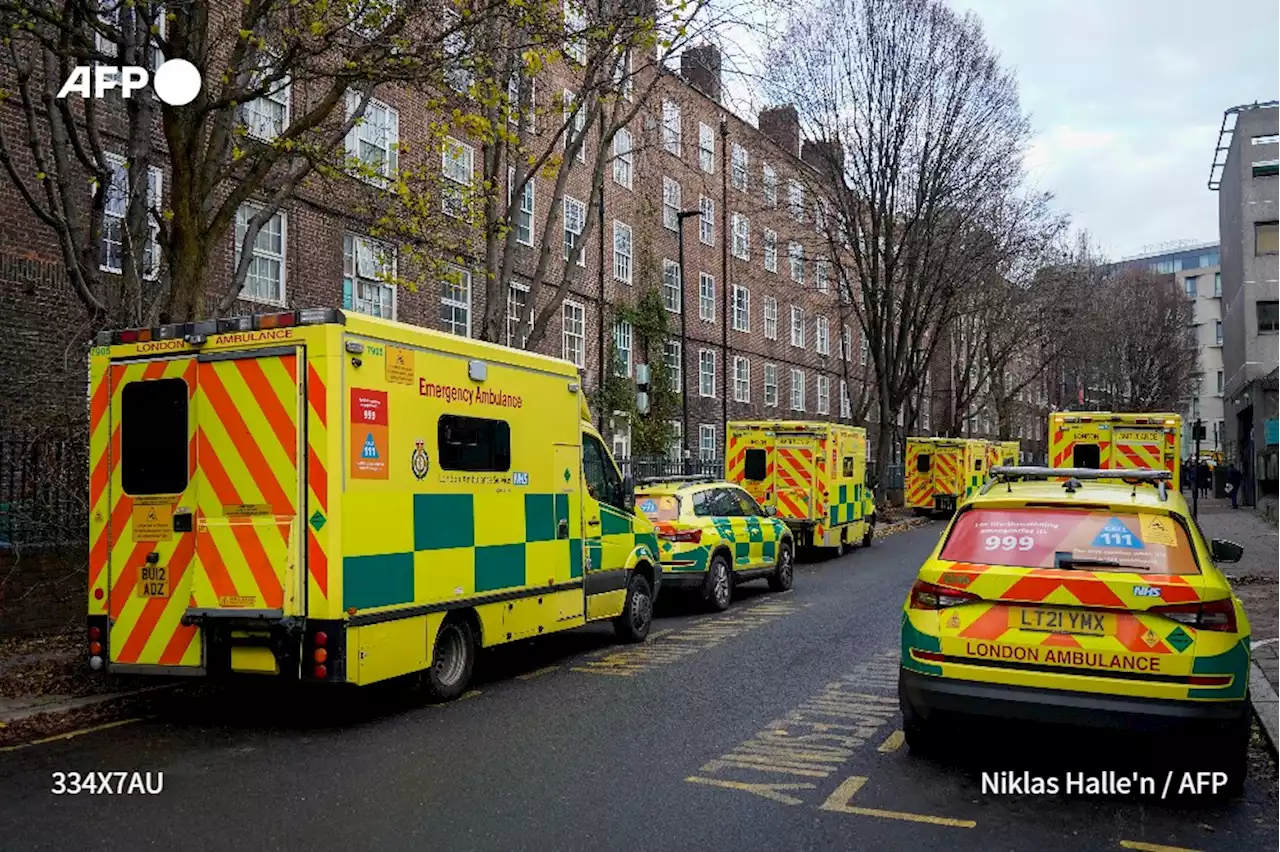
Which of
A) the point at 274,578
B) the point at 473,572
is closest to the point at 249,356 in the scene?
the point at 274,578

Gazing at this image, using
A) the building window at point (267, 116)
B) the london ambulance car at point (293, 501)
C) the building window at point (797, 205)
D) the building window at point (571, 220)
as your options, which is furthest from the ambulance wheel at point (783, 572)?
the building window at point (797, 205)

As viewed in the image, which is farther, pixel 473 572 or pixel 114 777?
pixel 473 572

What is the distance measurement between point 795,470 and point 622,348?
1285 cm

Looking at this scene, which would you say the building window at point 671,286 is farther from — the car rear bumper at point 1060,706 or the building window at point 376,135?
the car rear bumper at point 1060,706

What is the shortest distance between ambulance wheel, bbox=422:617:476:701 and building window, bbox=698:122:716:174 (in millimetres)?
30450

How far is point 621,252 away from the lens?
3297cm

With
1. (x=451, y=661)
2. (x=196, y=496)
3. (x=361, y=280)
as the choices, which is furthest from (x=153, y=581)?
(x=361, y=280)

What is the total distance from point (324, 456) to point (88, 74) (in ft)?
17.5

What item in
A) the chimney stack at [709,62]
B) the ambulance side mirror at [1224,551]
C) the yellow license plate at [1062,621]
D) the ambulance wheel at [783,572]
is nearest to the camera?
the yellow license plate at [1062,621]

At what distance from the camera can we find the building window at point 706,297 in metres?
37.6

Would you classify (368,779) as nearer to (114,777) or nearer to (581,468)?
(114,777)

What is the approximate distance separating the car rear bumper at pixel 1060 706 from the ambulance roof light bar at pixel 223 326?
4391 millimetres

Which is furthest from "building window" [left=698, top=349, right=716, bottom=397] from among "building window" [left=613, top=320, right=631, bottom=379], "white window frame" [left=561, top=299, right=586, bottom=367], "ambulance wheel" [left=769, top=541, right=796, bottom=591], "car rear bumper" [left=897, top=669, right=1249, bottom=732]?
"car rear bumper" [left=897, top=669, right=1249, bottom=732]

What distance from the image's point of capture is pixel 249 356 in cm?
764
